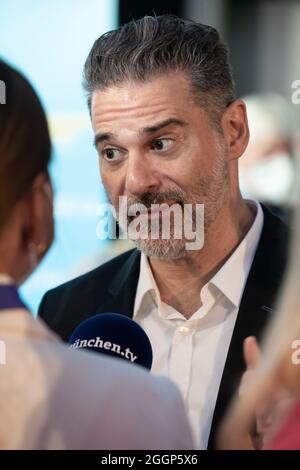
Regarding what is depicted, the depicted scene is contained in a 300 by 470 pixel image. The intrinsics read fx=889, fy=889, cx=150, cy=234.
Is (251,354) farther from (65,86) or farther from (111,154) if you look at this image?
(65,86)

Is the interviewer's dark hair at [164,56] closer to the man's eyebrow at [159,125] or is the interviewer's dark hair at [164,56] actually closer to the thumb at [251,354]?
the man's eyebrow at [159,125]

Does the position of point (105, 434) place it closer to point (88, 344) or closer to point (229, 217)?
point (88, 344)

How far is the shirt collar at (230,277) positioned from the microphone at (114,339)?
0.42 metres

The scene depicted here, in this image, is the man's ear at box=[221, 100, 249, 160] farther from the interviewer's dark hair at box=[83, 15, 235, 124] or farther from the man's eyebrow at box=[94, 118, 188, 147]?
the man's eyebrow at box=[94, 118, 188, 147]

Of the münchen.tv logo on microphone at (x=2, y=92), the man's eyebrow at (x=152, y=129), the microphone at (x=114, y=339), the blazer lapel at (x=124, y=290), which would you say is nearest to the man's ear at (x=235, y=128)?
the man's eyebrow at (x=152, y=129)

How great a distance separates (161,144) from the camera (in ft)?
7.19

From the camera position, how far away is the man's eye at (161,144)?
7.18 ft

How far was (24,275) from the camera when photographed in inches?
53.1

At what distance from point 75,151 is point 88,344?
2296 mm

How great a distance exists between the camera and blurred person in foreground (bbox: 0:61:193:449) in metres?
1.23

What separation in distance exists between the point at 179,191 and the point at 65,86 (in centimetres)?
181

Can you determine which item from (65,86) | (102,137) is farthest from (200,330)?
(65,86)

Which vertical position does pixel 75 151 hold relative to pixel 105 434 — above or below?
below
